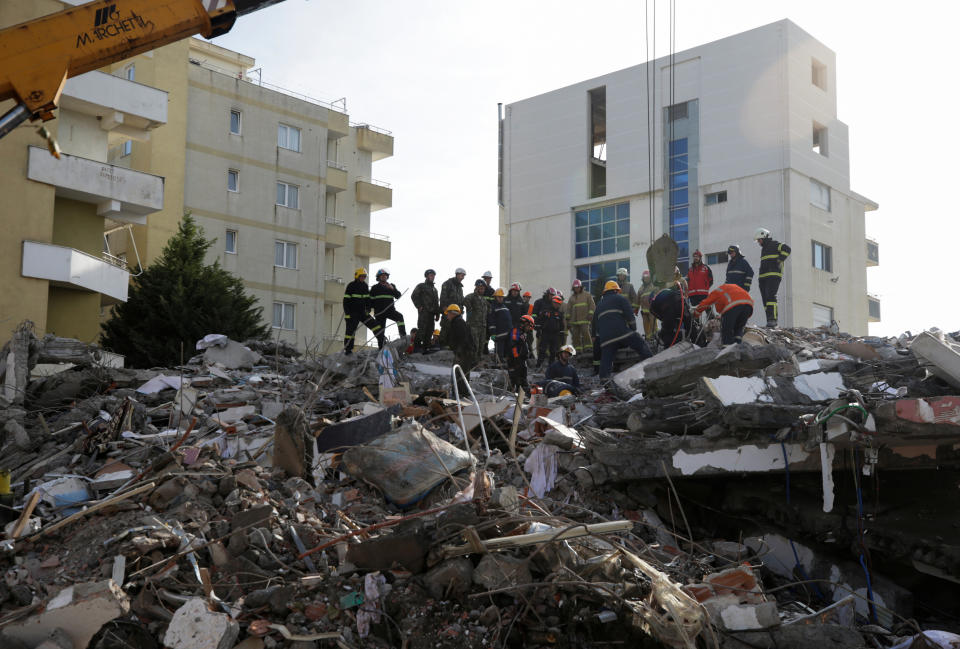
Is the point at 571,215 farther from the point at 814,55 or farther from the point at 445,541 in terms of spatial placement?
the point at 445,541

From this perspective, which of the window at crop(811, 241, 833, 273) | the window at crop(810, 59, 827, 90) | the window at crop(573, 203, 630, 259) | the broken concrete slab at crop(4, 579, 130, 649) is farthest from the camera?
the window at crop(573, 203, 630, 259)

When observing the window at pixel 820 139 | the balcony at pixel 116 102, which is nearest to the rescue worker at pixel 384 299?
the balcony at pixel 116 102

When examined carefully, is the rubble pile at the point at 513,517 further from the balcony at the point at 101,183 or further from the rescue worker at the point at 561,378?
the balcony at the point at 101,183

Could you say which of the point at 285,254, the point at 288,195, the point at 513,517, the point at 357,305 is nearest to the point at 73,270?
the point at 357,305

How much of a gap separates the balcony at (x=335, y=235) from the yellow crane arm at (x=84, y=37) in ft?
87.1

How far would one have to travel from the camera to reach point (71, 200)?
72.0 feet

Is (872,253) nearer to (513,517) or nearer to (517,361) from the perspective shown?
(517,361)

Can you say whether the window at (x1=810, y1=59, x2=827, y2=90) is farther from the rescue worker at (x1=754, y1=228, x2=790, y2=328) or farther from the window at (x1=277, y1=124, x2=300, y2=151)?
the rescue worker at (x1=754, y1=228, x2=790, y2=328)

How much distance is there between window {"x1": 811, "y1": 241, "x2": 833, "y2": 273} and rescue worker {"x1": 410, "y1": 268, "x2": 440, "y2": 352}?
80.3 ft

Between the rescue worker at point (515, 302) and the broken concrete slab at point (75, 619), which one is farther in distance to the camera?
the rescue worker at point (515, 302)

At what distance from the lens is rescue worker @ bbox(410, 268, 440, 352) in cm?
1622

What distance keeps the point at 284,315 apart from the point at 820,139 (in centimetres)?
2275

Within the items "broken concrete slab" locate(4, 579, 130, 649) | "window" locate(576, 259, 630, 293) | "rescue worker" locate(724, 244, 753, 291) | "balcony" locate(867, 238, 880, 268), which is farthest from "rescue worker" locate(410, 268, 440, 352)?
"balcony" locate(867, 238, 880, 268)

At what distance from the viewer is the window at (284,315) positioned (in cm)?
3246
